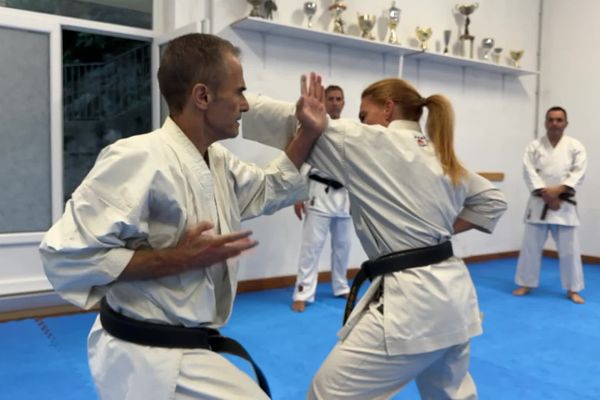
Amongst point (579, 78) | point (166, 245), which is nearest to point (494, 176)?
point (579, 78)

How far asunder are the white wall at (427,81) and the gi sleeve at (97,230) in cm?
369

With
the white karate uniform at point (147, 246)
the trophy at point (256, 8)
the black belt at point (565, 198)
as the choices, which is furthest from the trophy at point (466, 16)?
the white karate uniform at point (147, 246)

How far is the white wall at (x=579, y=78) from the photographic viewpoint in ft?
23.9

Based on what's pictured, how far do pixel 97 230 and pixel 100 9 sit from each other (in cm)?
414

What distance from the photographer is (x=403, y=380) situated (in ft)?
5.76

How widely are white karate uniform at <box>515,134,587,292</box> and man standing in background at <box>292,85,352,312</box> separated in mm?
1951

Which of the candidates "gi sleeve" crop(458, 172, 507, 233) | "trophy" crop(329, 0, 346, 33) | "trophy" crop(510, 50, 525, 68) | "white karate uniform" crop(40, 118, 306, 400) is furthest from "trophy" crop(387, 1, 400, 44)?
"white karate uniform" crop(40, 118, 306, 400)

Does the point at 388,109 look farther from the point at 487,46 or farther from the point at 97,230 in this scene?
the point at 487,46

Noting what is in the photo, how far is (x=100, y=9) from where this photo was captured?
466cm

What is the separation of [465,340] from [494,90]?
623 cm

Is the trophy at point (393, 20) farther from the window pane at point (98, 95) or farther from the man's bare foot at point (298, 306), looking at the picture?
the man's bare foot at point (298, 306)

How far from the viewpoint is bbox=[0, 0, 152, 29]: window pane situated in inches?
171

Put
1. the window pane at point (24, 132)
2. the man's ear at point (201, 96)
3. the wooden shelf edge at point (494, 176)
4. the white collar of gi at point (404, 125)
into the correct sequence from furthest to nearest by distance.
A: the wooden shelf edge at point (494, 176)
the window pane at point (24, 132)
the white collar of gi at point (404, 125)
the man's ear at point (201, 96)

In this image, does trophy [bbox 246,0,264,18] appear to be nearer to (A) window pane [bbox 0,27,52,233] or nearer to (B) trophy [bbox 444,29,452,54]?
(A) window pane [bbox 0,27,52,233]
